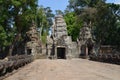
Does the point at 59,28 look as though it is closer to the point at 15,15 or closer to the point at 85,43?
the point at 85,43

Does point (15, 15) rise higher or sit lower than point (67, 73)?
higher

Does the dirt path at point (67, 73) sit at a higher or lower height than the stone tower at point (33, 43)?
lower

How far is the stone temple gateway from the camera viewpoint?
5156 cm

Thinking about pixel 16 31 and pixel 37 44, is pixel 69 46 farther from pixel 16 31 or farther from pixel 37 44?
pixel 16 31

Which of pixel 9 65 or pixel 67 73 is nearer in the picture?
pixel 9 65

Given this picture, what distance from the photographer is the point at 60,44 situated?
171 feet

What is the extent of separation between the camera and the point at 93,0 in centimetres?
7056

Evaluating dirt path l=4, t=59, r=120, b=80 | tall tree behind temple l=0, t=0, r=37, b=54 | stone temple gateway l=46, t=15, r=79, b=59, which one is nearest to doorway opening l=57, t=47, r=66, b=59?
stone temple gateway l=46, t=15, r=79, b=59

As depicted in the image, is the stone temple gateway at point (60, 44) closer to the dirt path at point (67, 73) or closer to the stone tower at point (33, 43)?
the stone tower at point (33, 43)

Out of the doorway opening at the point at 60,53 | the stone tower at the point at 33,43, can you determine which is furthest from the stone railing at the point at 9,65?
the doorway opening at the point at 60,53

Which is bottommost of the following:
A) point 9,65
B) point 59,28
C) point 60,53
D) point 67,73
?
point 67,73

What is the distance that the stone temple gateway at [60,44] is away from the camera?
2030 inches

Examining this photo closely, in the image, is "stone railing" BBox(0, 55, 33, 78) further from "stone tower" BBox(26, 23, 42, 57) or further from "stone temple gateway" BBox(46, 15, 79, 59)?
"stone tower" BBox(26, 23, 42, 57)

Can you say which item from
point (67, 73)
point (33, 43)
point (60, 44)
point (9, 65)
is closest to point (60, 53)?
point (60, 44)
